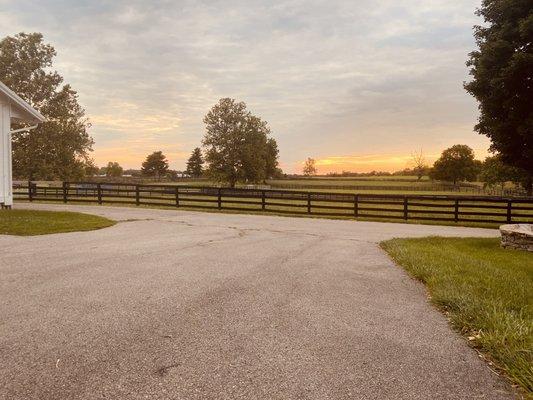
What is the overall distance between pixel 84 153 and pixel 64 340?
1514 inches

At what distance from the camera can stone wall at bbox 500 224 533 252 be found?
38.0ft

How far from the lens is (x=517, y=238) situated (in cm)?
1194

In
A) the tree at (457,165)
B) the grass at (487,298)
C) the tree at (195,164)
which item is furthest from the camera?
the tree at (195,164)

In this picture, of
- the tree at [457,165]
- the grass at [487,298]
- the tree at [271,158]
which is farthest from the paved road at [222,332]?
the tree at [457,165]

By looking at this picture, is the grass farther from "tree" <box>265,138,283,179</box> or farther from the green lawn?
"tree" <box>265,138,283,179</box>

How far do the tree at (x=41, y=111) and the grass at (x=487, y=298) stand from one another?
1331 inches

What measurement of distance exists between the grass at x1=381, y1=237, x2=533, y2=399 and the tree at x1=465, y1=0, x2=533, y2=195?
18.3ft

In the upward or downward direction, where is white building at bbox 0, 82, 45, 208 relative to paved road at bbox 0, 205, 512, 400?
upward

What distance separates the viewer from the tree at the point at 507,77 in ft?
42.2

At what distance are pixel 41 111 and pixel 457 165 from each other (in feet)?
292

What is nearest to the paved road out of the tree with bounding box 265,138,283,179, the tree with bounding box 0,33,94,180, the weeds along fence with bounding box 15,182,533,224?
the weeds along fence with bounding box 15,182,533,224

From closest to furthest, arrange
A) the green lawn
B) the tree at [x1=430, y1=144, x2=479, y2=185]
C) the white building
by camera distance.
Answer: the green lawn < the white building < the tree at [x1=430, y1=144, x2=479, y2=185]

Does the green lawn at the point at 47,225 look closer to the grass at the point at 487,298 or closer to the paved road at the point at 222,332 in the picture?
the paved road at the point at 222,332

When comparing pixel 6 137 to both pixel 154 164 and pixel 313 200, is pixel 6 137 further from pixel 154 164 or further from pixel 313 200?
pixel 154 164
